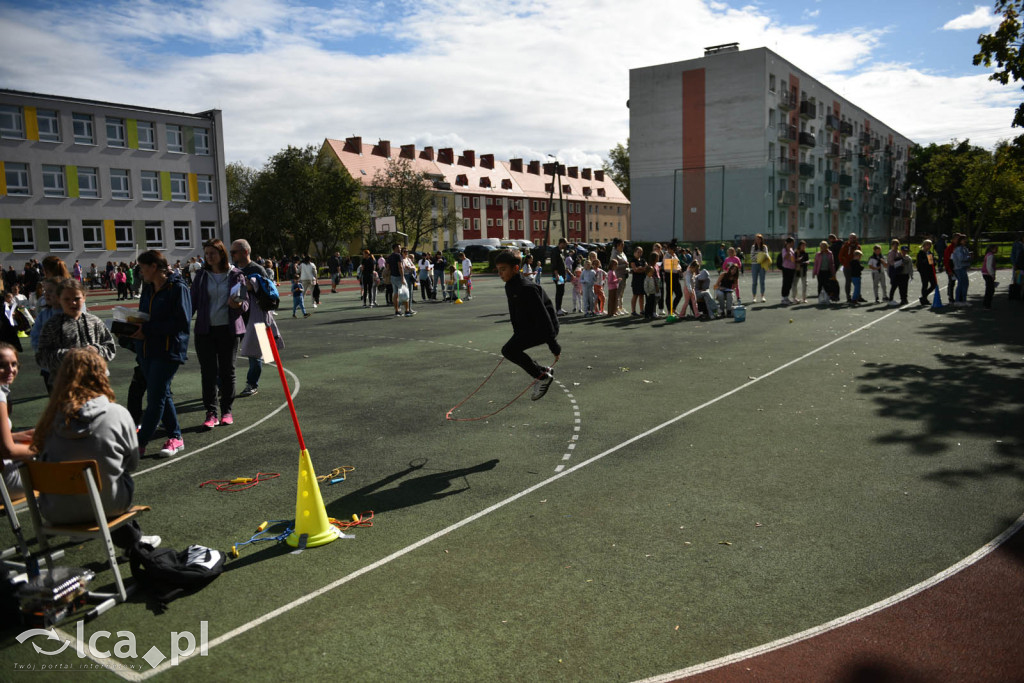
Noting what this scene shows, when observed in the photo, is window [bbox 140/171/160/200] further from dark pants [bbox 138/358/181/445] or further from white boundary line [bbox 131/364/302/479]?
dark pants [bbox 138/358/181/445]

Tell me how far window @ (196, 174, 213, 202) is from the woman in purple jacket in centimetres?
5259

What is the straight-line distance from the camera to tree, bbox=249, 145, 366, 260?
59.3 meters

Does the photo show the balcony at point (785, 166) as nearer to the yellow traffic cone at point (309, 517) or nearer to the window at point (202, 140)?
the window at point (202, 140)

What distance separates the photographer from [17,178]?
152 ft

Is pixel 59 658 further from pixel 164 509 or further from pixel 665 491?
pixel 665 491

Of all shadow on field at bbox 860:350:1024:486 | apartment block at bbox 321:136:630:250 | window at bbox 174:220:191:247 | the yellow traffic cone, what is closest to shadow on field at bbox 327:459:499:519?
the yellow traffic cone

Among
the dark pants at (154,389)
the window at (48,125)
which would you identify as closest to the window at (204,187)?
the window at (48,125)

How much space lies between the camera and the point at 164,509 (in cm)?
600

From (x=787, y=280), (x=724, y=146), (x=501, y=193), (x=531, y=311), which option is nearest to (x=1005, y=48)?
(x=787, y=280)

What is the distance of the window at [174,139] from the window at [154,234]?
19.1 ft

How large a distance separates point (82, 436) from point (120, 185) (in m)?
55.0

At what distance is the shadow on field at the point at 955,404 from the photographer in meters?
6.96

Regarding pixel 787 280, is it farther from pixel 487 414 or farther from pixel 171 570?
pixel 171 570

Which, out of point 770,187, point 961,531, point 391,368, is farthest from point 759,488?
point 770,187
